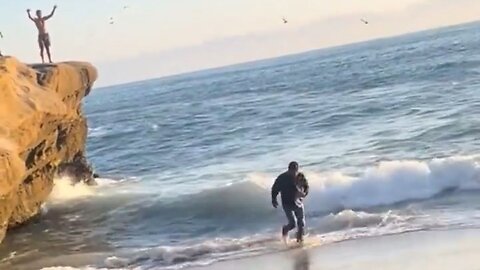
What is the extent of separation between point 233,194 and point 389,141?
6.67 meters

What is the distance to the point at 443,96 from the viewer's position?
36844 mm

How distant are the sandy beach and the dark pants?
950 mm

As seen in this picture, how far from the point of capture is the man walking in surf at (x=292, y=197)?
642 inches

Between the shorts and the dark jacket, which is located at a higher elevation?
the shorts

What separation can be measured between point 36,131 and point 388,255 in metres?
8.43

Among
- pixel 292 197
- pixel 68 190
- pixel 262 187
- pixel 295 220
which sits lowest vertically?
pixel 295 220

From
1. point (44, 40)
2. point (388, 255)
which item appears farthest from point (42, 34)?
point (388, 255)

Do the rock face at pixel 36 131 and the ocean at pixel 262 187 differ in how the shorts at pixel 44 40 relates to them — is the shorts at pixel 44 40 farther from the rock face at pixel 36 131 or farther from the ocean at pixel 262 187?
the ocean at pixel 262 187

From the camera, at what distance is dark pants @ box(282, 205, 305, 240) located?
53.3 feet

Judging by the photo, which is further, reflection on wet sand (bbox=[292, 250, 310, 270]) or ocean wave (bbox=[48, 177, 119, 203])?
ocean wave (bbox=[48, 177, 119, 203])

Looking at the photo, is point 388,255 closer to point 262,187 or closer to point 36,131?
point 36,131

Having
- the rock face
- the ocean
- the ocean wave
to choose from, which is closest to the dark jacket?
the ocean

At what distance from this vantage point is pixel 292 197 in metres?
16.4

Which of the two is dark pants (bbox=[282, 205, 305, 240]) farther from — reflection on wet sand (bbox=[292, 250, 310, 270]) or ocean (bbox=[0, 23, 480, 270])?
reflection on wet sand (bbox=[292, 250, 310, 270])
